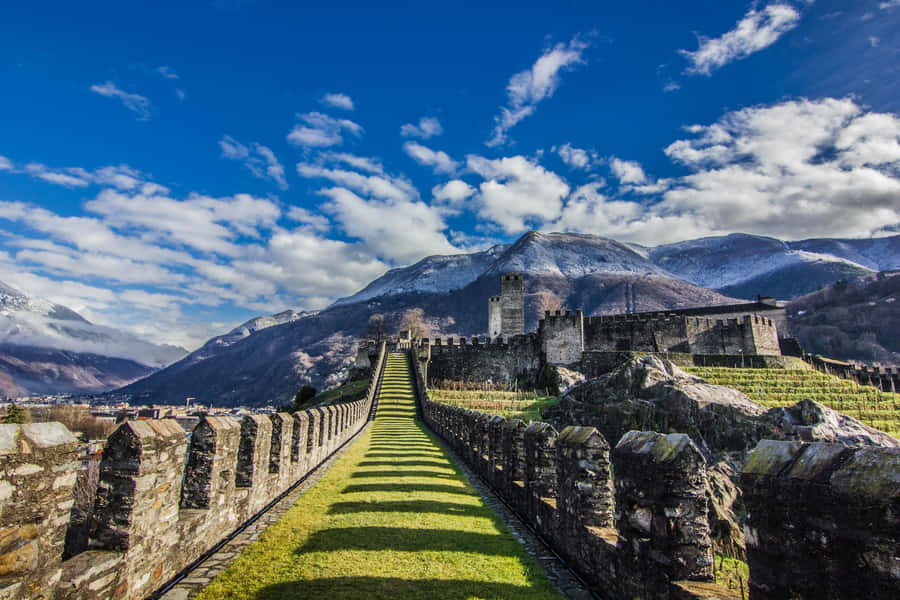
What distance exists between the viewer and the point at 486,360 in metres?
49.8

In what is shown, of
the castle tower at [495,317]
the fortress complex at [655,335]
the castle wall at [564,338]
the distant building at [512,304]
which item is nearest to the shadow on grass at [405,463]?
the castle wall at [564,338]

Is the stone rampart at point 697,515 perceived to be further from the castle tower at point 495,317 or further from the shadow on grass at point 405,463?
the castle tower at point 495,317

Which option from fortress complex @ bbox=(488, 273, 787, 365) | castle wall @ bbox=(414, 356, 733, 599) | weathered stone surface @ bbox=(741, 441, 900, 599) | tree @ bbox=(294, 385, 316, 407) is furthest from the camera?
tree @ bbox=(294, 385, 316, 407)

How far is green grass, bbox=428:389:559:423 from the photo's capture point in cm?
2642

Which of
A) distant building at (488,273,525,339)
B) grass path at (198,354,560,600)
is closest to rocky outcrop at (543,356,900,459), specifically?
grass path at (198,354,560,600)

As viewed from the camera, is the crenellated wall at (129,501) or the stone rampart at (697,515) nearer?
the stone rampart at (697,515)

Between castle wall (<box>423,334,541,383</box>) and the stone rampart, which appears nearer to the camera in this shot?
the stone rampart

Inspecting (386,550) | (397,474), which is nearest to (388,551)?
(386,550)

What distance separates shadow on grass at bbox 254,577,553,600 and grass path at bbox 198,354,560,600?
0.01 meters

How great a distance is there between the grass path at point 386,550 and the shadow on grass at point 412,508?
18mm

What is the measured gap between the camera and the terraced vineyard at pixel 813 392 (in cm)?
2447

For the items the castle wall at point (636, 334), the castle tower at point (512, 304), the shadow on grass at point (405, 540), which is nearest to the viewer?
the shadow on grass at point (405, 540)

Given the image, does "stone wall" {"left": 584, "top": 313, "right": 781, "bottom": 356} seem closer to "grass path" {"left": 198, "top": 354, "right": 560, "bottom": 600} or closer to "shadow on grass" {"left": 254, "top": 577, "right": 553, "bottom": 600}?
"grass path" {"left": 198, "top": 354, "right": 560, "bottom": 600}

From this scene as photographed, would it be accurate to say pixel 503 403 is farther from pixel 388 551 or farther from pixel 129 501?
pixel 129 501
